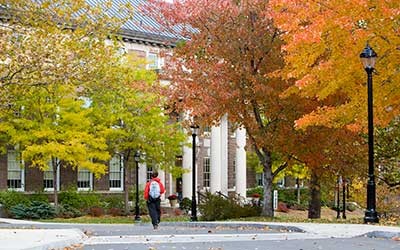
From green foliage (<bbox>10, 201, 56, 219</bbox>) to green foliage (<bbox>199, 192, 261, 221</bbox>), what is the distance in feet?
41.5

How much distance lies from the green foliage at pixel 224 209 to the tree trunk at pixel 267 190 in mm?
599

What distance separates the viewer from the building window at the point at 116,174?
46594 mm

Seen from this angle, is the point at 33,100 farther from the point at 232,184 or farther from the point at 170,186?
the point at 232,184

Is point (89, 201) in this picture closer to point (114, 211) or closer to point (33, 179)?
point (114, 211)

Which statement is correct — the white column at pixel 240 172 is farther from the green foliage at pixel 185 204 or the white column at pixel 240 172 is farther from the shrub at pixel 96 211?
the shrub at pixel 96 211

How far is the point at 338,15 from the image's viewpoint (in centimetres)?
1912

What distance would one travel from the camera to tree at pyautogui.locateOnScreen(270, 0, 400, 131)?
18.9 m

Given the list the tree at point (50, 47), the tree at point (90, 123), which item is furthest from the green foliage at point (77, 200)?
the tree at point (50, 47)

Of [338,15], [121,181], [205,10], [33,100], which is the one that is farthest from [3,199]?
[338,15]

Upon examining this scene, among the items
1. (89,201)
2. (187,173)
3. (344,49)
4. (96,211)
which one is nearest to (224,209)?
(344,49)

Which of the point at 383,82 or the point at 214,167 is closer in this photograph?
the point at 383,82

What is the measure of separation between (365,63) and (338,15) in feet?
5.43

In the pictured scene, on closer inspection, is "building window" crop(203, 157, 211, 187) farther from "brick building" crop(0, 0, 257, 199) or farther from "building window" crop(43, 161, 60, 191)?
"building window" crop(43, 161, 60, 191)

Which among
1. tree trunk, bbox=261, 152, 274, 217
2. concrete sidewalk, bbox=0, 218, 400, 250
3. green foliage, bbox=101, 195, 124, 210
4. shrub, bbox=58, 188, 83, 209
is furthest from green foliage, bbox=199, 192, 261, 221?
green foliage, bbox=101, 195, 124, 210
